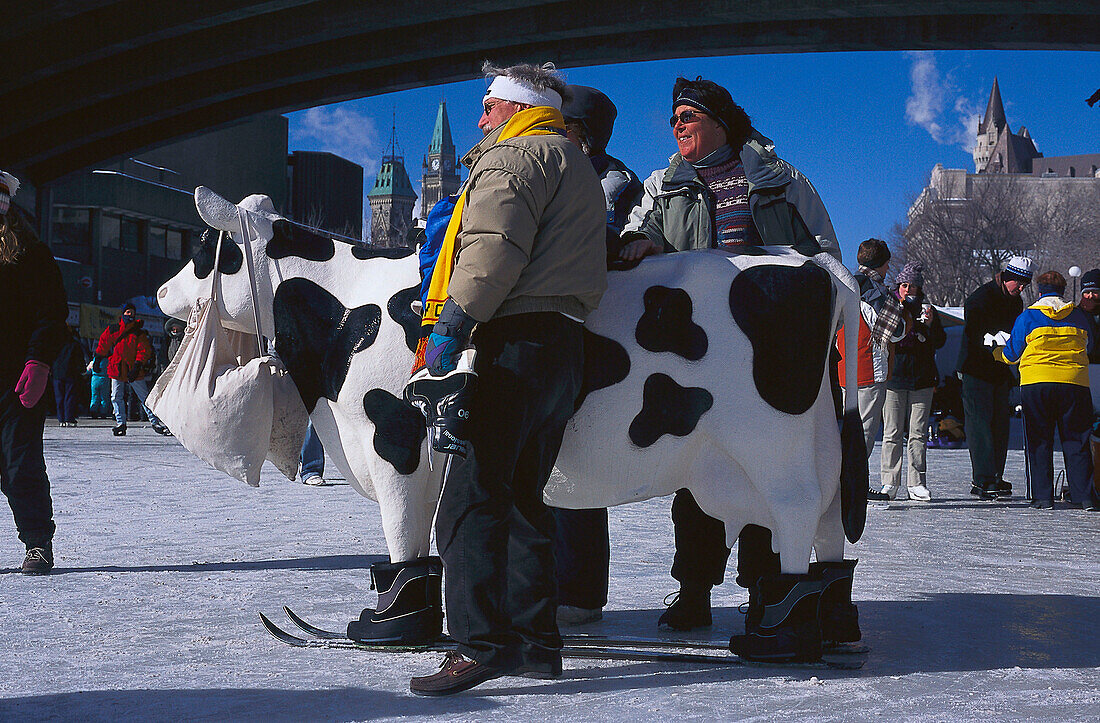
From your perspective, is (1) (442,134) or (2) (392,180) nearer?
(2) (392,180)

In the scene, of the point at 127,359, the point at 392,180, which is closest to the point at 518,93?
the point at 127,359

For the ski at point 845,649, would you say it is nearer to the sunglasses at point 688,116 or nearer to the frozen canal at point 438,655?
the frozen canal at point 438,655

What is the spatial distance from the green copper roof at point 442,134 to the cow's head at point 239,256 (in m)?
194

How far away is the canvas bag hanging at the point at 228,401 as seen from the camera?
4375mm

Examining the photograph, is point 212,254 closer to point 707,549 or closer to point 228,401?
point 228,401

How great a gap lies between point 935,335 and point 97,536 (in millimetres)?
7323

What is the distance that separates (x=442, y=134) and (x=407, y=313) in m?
196

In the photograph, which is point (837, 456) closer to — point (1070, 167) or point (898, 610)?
point (898, 610)

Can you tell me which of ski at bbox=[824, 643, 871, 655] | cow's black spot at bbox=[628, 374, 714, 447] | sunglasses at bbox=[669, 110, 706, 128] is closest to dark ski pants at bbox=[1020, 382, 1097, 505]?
ski at bbox=[824, 643, 871, 655]

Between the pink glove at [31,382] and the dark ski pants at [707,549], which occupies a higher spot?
the pink glove at [31,382]

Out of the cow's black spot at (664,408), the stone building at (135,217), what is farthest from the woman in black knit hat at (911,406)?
the stone building at (135,217)

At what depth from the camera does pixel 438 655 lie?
400 centimetres

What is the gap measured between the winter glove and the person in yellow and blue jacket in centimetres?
707

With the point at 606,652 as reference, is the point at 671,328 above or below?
above
